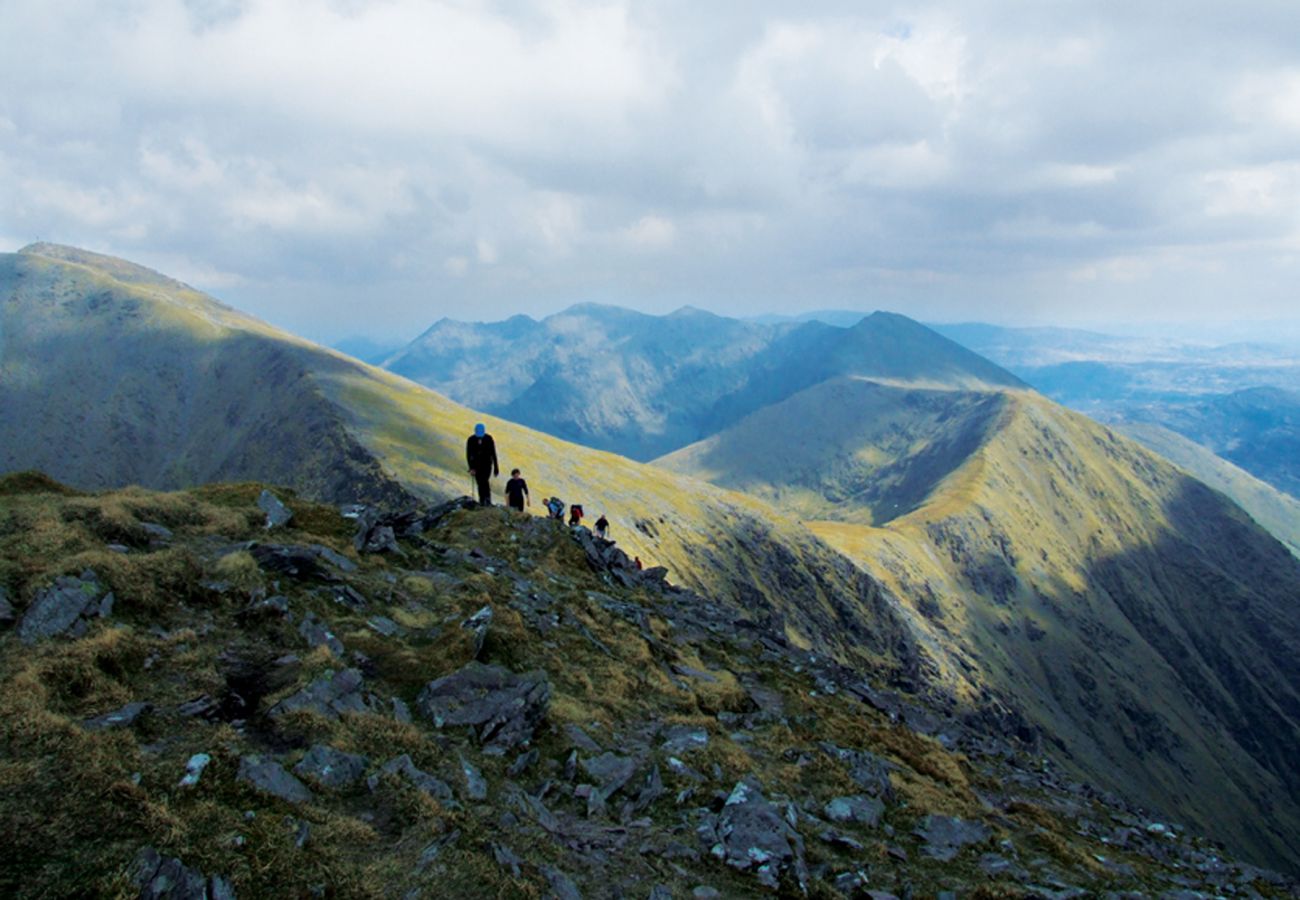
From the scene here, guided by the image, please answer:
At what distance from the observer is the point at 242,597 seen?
52.6ft

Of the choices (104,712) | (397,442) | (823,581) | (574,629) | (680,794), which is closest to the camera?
(104,712)

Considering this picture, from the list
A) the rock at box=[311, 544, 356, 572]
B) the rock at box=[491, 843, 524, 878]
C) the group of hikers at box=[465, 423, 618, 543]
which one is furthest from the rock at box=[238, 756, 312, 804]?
the group of hikers at box=[465, 423, 618, 543]

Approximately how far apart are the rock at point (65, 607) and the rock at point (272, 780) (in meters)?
5.36

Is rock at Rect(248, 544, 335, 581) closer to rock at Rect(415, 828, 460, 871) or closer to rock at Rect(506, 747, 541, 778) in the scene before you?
rock at Rect(506, 747, 541, 778)

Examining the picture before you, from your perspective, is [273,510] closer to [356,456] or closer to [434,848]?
[434,848]

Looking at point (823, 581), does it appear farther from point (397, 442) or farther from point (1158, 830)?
point (1158, 830)

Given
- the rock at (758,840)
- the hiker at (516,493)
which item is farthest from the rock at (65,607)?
the hiker at (516,493)

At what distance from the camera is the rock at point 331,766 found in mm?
11383

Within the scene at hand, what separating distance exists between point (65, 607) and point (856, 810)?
17.4m

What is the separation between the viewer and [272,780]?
35.4 ft

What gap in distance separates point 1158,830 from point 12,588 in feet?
123

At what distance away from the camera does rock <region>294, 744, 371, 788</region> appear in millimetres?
11383

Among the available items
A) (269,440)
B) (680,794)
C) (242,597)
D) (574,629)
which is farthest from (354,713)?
(269,440)

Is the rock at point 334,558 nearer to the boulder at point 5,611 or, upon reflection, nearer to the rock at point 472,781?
the boulder at point 5,611
